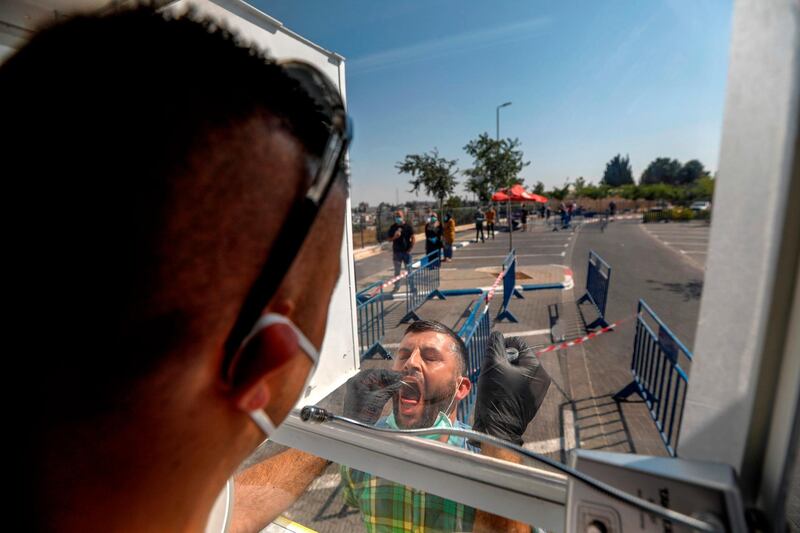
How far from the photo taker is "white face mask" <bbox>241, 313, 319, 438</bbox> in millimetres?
524

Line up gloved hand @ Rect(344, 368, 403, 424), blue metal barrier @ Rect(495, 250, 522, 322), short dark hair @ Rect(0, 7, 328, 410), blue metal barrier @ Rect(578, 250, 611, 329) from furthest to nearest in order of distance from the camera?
blue metal barrier @ Rect(495, 250, 522, 322) → blue metal barrier @ Rect(578, 250, 611, 329) → gloved hand @ Rect(344, 368, 403, 424) → short dark hair @ Rect(0, 7, 328, 410)

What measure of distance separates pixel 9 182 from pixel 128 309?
19cm

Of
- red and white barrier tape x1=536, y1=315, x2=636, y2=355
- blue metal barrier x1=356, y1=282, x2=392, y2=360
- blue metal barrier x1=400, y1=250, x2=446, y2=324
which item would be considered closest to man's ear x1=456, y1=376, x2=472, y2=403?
red and white barrier tape x1=536, y1=315, x2=636, y2=355

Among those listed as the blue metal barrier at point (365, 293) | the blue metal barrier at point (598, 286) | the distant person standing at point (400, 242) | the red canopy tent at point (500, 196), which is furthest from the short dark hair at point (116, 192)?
the distant person standing at point (400, 242)

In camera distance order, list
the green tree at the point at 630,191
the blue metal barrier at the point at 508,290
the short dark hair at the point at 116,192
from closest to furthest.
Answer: the short dark hair at the point at 116,192 < the green tree at the point at 630,191 < the blue metal barrier at the point at 508,290

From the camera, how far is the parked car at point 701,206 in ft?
2.03

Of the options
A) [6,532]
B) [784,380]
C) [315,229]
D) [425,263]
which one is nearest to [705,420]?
[784,380]

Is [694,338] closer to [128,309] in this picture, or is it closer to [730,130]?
[730,130]

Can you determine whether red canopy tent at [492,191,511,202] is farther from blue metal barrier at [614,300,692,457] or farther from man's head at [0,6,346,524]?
man's head at [0,6,346,524]

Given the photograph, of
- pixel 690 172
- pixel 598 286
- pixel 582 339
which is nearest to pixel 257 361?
pixel 690 172

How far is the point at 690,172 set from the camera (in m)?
0.72

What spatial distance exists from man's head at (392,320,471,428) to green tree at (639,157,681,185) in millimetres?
993

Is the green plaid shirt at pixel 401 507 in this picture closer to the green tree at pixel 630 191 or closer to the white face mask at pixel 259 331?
the white face mask at pixel 259 331

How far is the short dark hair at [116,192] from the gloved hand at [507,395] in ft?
3.49
